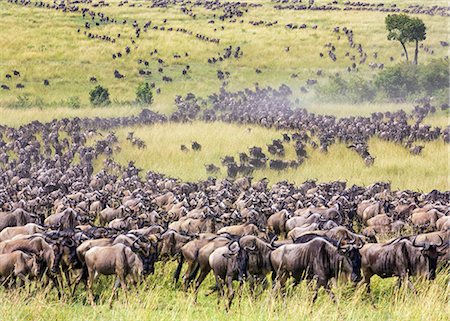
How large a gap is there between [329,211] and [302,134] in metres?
20.1

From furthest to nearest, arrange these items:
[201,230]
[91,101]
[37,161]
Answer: [91,101] → [37,161] → [201,230]

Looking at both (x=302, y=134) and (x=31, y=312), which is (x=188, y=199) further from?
(x=302, y=134)

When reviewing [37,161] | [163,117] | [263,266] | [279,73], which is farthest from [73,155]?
[279,73]

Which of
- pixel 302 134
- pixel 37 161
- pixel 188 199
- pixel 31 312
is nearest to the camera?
pixel 31 312

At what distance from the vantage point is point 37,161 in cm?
3425

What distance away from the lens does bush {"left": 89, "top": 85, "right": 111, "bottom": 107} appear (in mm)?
56625

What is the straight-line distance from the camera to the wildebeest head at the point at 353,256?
1319cm

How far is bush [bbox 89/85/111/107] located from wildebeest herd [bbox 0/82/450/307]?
18.9 m

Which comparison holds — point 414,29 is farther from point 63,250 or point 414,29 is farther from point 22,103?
point 63,250

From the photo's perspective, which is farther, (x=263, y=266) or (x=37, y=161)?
(x=37, y=161)

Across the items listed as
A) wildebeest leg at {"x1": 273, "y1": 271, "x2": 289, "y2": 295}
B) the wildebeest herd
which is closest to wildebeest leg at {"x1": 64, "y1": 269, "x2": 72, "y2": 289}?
the wildebeest herd

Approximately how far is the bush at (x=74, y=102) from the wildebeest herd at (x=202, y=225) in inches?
699

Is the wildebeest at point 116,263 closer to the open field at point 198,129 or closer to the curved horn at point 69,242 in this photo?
the open field at point 198,129

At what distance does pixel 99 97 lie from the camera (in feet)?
187
